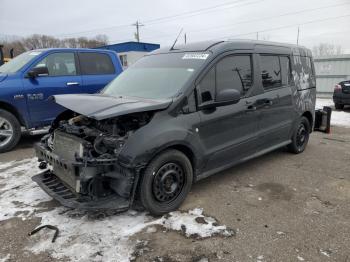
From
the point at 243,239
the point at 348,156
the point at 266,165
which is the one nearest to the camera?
the point at 243,239

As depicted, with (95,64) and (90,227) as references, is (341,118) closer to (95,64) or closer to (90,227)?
(95,64)

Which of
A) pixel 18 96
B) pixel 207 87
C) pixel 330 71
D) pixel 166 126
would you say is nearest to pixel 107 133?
pixel 166 126

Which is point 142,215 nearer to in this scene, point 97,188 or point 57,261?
point 97,188

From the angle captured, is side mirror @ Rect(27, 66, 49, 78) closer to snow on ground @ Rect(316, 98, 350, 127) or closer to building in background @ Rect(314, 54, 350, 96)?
snow on ground @ Rect(316, 98, 350, 127)

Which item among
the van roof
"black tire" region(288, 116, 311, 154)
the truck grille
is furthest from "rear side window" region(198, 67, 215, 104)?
"black tire" region(288, 116, 311, 154)

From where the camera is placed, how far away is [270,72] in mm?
4871

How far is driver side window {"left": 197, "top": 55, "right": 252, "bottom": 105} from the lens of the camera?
381 centimetres

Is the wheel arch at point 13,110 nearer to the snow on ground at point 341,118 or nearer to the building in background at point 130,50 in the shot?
the snow on ground at point 341,118

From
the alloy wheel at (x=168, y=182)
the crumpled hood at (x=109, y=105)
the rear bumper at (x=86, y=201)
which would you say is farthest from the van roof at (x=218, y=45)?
the rear bumper at (x=86, y=201)

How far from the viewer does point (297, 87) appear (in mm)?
5461

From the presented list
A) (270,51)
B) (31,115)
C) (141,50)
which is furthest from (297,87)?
(141,50)

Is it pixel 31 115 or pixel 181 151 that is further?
pixel 31 115

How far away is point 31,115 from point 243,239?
15.9 ft

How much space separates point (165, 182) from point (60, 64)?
14.0 ft
